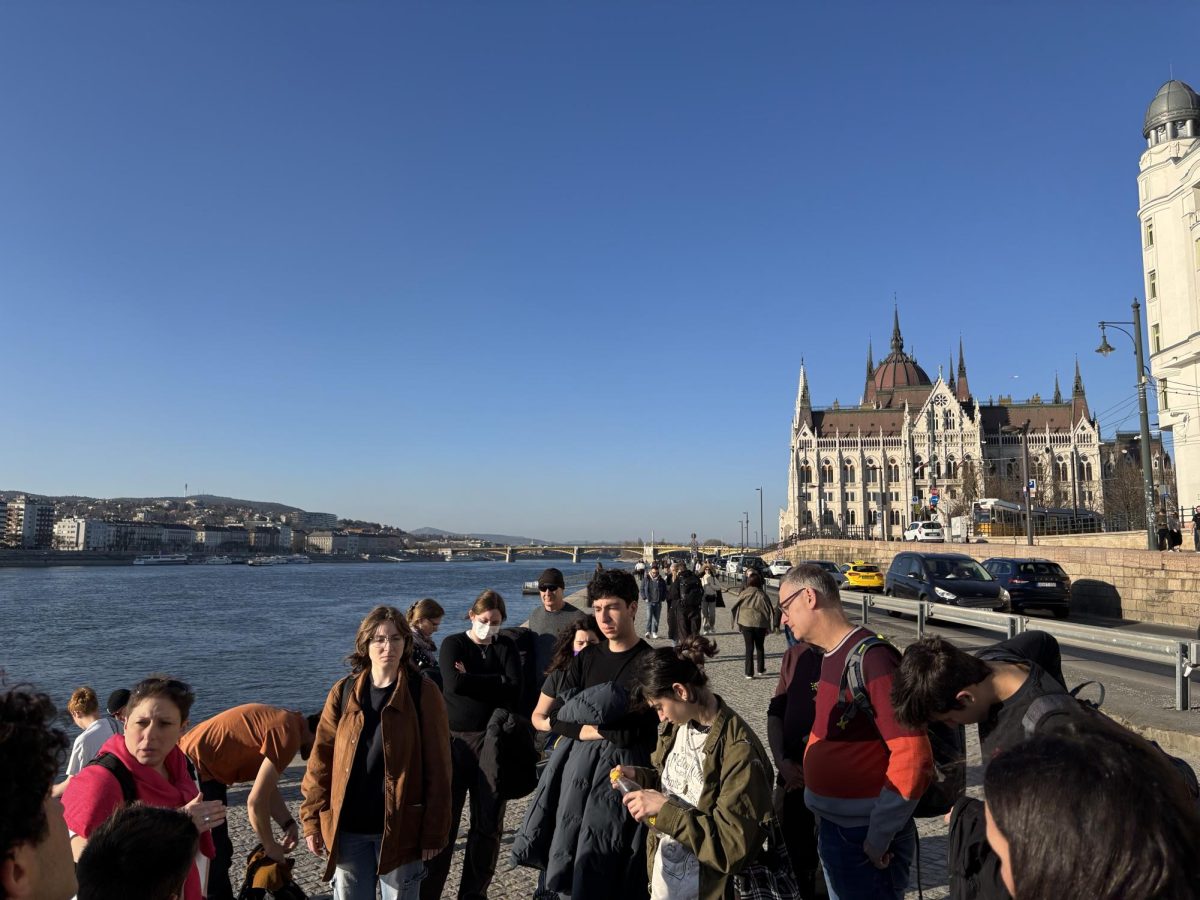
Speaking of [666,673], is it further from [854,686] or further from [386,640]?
[386,640]

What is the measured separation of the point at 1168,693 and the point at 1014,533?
34847 millimetres

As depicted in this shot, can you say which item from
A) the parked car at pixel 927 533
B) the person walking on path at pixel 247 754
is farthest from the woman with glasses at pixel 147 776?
the parked car at pixel 927 533

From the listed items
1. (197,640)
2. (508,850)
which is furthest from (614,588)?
(197,640)

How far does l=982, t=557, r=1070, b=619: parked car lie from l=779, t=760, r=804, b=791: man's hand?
16.8m

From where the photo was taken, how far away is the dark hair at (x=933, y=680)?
102 inches

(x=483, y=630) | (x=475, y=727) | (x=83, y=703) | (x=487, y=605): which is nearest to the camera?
(x=475, y=727)

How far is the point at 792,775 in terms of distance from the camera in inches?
145

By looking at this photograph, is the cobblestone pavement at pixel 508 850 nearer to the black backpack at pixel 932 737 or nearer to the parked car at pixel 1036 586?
the black backpack at pixel 932 737

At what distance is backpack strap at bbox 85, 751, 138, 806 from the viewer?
288 cm

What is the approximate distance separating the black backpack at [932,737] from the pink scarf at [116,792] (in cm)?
248

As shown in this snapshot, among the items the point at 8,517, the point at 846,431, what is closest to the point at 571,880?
the point at 846,431

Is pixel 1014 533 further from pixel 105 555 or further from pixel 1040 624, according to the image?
pixel 105 555

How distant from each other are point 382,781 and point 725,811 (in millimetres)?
1684

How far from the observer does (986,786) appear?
1241mm
